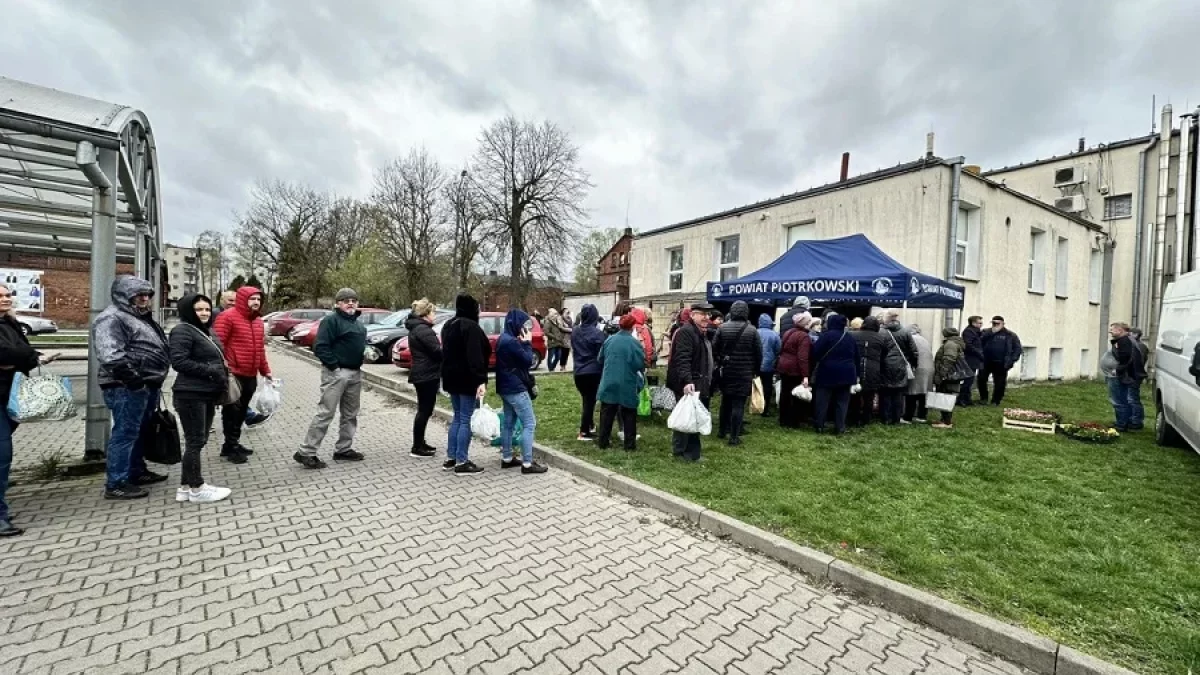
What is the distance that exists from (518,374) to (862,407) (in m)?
5.56

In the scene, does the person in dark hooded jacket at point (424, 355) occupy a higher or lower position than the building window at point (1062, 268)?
lower

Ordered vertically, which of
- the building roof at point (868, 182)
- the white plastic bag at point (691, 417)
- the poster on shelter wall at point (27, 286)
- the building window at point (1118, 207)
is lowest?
the white plastic bag at point (691, 417)

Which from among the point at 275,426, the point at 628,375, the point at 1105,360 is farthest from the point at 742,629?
the point at 1105,360

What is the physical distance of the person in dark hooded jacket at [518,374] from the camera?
5457 millimetres

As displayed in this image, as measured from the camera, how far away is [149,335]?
4340mm

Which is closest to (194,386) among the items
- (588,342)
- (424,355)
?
(424,355)

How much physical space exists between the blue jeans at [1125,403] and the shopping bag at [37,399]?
42.8 ft

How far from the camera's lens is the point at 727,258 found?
52.9ft

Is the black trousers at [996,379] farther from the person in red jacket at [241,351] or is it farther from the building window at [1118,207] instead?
the building window at [1118,207]

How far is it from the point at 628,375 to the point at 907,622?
3.50 metres

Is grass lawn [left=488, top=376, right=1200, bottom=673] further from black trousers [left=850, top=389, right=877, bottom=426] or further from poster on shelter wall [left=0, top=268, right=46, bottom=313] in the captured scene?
poster on shelter wall [left=0, top=268, right=46, bottom=313]

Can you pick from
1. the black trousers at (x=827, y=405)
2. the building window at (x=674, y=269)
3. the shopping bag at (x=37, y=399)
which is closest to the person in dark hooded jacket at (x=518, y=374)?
the shopping bag at (x=37, y=399)

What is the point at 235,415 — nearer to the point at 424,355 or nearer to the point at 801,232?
the point at 424,355

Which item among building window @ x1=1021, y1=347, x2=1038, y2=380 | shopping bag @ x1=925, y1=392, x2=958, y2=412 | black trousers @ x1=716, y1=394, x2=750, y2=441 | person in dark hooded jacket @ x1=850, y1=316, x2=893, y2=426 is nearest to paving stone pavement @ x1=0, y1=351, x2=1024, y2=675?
black trousers @ x1=716, y1=394, x2=750, y2=441
